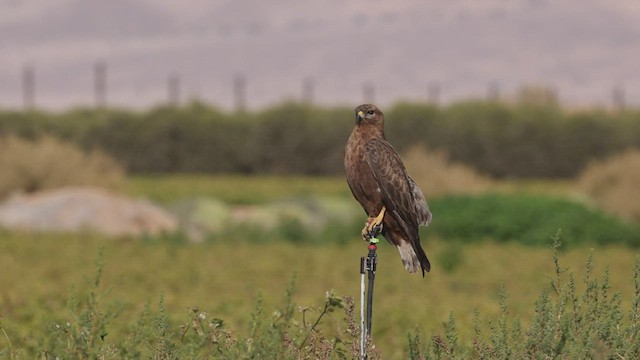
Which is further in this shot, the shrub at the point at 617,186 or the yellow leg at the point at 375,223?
the shrub at the point at 617,186

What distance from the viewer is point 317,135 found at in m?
36.7

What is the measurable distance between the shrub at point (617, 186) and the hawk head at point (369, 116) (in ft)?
57.0

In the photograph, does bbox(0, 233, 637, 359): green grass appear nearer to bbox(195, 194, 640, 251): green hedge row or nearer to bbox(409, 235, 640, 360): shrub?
bbox(195, 194, 640, 251): green hedge row

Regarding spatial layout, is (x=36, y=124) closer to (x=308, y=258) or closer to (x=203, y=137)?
(x=203, y=137)

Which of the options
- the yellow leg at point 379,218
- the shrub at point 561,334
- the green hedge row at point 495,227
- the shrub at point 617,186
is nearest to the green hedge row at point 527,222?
the green hedge row at point 495,227

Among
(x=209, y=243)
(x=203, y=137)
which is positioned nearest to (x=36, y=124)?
(x=203, y=137)

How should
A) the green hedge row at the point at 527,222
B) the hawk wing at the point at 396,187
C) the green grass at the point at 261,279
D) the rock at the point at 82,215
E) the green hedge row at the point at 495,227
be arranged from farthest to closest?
the rock at the point at 82,215
the green hedge row at the point at 527,222
the green hedge row at the point at 495,227
the green grass at the point at 261,279
the hawk wing at the point at 396,187

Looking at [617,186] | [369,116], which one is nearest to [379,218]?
[369,116]

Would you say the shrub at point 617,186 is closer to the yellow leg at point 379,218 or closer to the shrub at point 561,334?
the shrub at point 561,334

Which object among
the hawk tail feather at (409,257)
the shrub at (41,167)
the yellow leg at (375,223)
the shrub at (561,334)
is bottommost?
the shrub at (41,167)

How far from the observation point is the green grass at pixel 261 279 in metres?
8.99

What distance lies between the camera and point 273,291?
1195cm

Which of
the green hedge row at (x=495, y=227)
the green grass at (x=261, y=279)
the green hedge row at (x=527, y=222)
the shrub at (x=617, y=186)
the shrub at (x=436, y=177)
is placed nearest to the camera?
the green grass at (x=261, y=279)

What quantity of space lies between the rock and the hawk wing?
544 inches
